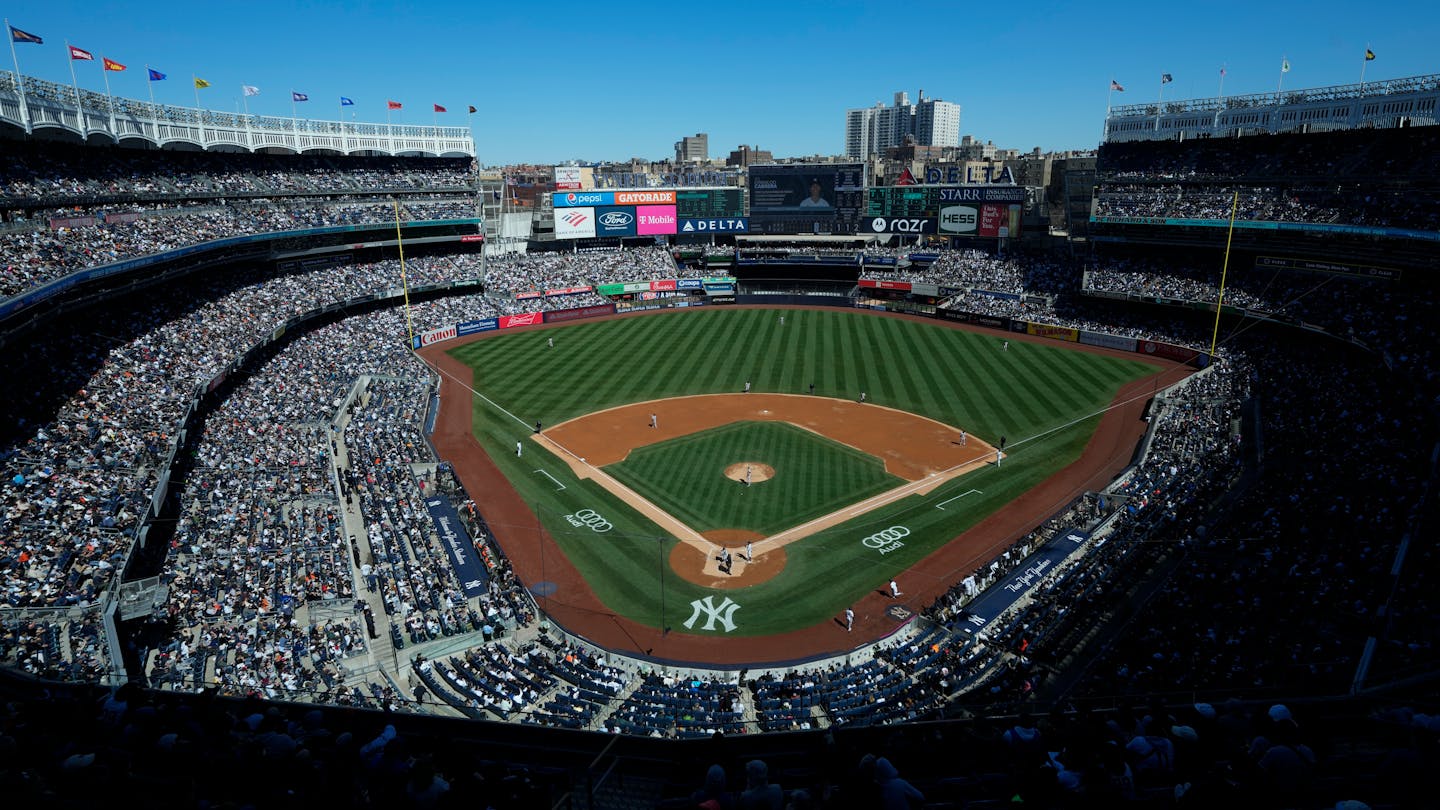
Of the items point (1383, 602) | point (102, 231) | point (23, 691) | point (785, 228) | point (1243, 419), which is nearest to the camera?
point (23, 691)

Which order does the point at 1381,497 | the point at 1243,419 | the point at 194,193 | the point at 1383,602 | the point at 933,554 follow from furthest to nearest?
the point at 194,193 < the point at 1243,419 < the point at 933,554 < the point at 1381,497 < the point at 1383,602

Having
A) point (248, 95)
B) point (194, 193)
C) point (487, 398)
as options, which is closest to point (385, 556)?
point (487, 398)

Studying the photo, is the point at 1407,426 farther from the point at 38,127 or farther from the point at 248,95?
the point at 248,95

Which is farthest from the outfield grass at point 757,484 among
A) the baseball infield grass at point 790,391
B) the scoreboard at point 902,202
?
the scoreboard at point 902,202

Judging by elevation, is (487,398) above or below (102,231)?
below

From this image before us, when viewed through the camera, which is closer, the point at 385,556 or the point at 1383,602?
the point at 1383,602

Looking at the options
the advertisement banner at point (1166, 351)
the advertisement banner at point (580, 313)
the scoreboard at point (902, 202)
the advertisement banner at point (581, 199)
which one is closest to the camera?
the advertisement banner at point (1166, 351)

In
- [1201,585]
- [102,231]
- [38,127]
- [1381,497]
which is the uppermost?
[38,127]

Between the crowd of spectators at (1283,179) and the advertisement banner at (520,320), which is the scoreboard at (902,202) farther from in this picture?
the advertisement banner at (520,320)
